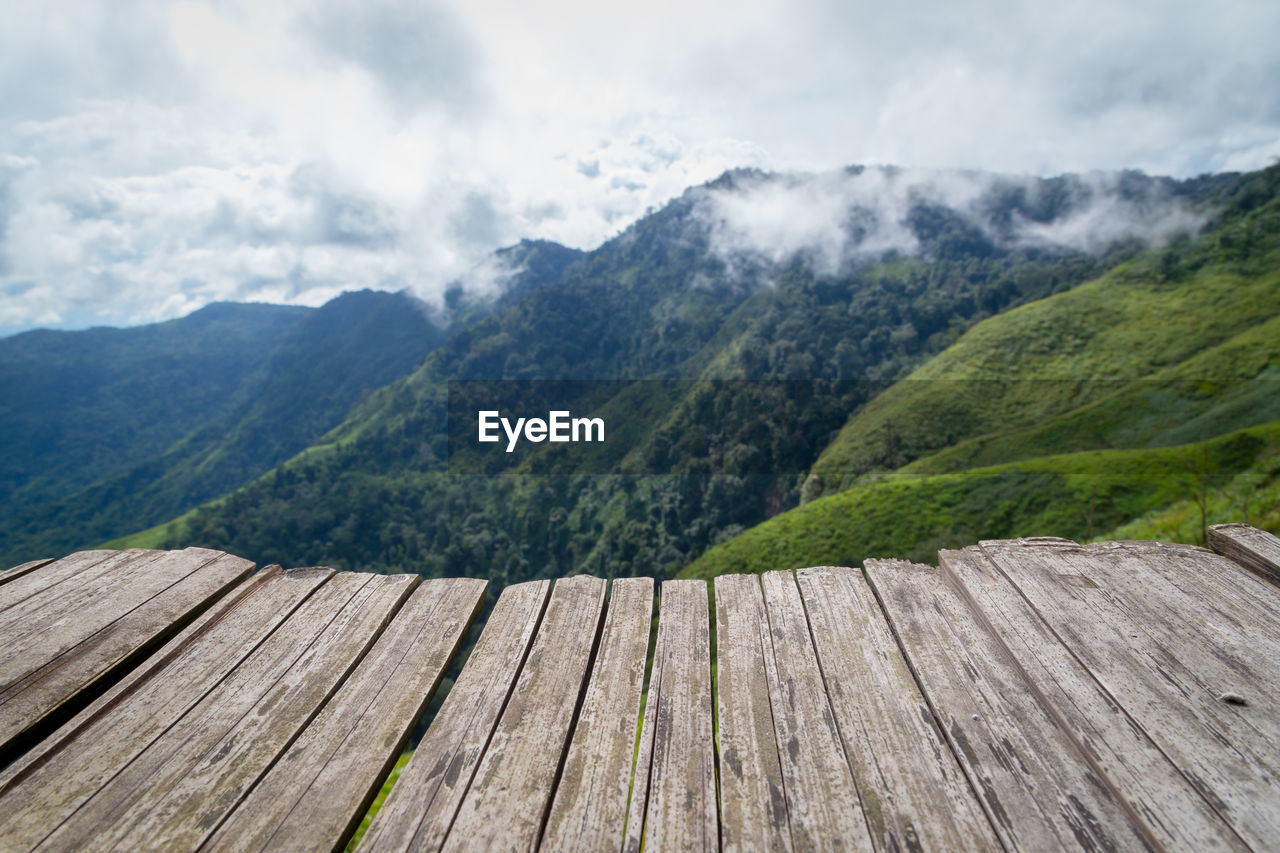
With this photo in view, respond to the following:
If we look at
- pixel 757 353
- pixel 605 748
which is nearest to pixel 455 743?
pixel 605 748

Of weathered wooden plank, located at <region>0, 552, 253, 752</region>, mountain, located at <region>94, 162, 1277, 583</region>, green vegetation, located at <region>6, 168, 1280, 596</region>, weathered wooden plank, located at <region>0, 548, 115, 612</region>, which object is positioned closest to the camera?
weathered wooden plank, located at <region>0, 552, 253, 752</region>

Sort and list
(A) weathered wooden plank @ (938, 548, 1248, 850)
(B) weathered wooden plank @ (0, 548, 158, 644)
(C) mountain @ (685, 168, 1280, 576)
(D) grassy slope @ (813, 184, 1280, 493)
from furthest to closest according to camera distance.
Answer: (D) grassy slope @ (813, 184, 1280, 493) → (C) mountain @ (685, 168, 1280, 576) → (B) weathered wooden plank @ (0, 548, 158, 644) → (A) weathered wooden plank @ (938, 548, 1248, 850)

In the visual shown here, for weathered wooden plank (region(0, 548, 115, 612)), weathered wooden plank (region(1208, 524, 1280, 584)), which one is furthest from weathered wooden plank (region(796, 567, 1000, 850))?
weathered wooden plank (region(0, 548, 115, 612))

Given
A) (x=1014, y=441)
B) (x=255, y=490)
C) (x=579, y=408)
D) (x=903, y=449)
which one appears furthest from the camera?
(x=579, y=408)

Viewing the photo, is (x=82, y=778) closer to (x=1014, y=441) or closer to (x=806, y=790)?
(x=806, y=790)

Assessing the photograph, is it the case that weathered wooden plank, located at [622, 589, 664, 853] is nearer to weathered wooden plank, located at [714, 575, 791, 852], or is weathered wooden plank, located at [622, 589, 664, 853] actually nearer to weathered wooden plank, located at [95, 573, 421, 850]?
weathered wooden plank, located at [714, 575, 791, 852]

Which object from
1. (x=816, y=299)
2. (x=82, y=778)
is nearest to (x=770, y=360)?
(x=816, y=299)
